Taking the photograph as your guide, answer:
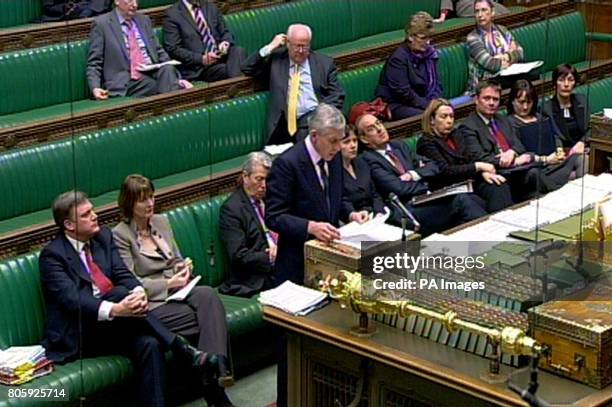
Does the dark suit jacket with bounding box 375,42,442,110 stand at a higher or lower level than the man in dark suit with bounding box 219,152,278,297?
higher

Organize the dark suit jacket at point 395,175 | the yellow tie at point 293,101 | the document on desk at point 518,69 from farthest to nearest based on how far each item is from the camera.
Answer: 1. the document on desk at point 518,69
2. the yellow tie at point 293,101
3. the dark suit jacket at point 395,175

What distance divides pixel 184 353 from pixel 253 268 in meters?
0.72

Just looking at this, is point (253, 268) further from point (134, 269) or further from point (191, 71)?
point (191, 71)

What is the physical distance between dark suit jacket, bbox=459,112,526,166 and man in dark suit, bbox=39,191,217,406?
2.30m

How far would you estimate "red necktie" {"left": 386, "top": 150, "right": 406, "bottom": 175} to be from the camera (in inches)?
275

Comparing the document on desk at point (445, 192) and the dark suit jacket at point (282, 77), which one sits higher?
the dark suit jacket at point (282, 77)

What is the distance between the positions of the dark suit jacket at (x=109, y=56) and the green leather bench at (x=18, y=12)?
0.52m

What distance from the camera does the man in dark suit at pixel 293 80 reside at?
23.8 feet

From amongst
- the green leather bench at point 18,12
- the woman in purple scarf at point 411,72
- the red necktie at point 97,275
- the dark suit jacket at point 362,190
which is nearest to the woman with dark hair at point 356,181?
the dark suit jacket at point 362,190

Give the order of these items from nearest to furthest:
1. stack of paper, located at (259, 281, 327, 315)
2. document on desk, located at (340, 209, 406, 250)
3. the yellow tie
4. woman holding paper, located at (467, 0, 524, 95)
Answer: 1. stack of paper, located at (259, 281, 327, 315)
2. document on desk, located at (340, 209, 406, 250)
3. the yellow tie
4. woman holding paper, located at (467, 0, 524, 95)

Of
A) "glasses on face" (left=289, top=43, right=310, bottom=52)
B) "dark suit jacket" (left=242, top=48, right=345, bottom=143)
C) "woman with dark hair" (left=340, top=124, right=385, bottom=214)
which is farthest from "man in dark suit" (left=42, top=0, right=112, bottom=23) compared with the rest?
"woman with dark hair" (left=340, top=124, right=385, bottom=214)

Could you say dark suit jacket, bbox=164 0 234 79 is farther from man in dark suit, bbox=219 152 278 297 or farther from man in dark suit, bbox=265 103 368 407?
man in dark suit, bbox=265 103 368 407

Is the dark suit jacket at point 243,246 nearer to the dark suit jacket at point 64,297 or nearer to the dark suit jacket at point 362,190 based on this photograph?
the dark suit jacket at point 362,190

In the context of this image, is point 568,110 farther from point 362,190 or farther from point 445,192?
point 362,190
